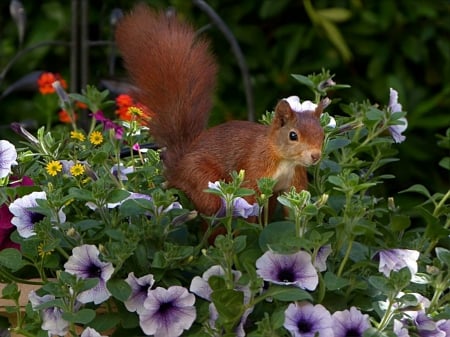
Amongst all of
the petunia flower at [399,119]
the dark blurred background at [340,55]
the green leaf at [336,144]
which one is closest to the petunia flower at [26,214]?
the green leaf at [336,144]

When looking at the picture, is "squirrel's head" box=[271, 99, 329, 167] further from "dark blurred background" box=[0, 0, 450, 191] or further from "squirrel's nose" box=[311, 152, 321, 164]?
"dark blurred background" box=[0, 0, 450, 191]

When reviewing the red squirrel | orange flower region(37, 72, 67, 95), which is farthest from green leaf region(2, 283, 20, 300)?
orange flower region(37, 72, 67, 95)

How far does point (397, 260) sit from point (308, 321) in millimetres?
143

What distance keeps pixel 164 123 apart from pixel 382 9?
1773 mm

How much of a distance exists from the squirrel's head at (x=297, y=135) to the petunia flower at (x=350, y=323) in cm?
20

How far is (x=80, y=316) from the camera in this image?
109cm

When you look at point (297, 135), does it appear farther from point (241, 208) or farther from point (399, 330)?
point (399, 330)

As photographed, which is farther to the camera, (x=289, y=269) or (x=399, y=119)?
(x=399, y=119)

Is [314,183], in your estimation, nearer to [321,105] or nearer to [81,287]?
[321,105]

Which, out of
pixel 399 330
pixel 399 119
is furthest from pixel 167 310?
pixel 399 119

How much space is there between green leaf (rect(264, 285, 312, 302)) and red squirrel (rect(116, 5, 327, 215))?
18 cm

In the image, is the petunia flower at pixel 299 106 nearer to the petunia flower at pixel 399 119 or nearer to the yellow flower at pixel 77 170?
the petunia flower at pixel 399 119

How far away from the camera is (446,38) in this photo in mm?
3092

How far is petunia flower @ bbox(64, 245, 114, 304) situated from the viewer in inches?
44.1
